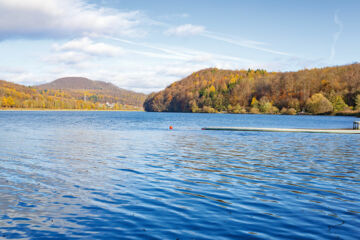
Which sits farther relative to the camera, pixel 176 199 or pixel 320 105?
pixel 320 105

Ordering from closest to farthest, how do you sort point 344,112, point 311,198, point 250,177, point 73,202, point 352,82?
point 73,202 → point 311,198 → point 250,177 → point 344,112 → point 352,82

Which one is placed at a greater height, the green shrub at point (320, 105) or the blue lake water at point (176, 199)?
the green shrub at point (320, 105)

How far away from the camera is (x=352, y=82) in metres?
172

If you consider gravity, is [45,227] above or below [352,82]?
below

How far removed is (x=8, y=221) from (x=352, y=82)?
194 m

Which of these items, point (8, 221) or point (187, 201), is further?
point (187, 201)

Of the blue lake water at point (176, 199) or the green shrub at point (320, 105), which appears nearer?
the blue lake water at point (176, 199)

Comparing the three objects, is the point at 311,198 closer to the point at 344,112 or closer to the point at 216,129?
the point at 216,129

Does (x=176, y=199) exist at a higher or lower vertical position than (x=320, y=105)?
lower

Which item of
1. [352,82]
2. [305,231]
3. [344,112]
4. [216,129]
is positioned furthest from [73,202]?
[352,82]

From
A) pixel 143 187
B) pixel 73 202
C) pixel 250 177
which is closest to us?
pixel 73 202

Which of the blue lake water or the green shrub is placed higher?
the green shrub

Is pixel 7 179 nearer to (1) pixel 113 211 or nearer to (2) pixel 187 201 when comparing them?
(1) pixel 113 211

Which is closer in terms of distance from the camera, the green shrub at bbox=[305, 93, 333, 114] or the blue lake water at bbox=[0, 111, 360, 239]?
the blue lake water at bbox=[0, 111, 360, 239]
